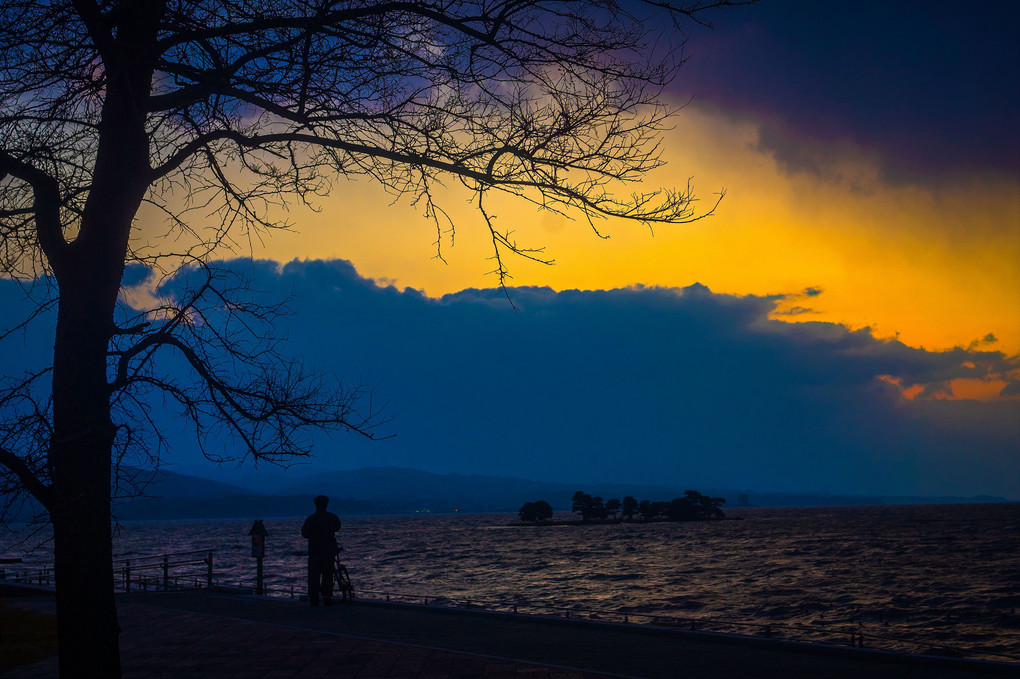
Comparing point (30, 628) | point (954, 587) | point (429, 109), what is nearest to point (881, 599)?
point (954, 587)

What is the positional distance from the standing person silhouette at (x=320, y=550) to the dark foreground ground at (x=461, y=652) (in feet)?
5.22

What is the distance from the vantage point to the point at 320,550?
48.6 feet

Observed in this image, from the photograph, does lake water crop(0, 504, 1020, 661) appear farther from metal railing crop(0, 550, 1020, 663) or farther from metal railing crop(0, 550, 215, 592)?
metal railing crop(0, 550, 215, 592)

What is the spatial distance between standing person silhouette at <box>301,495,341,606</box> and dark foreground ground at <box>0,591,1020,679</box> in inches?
62.6

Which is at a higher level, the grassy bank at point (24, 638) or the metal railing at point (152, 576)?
the grassy bank at point (24, 638)

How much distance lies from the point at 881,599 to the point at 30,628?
3852cm

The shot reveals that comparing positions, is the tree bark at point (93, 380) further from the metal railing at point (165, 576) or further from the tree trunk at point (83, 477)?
the metal railing at point (165, 576)

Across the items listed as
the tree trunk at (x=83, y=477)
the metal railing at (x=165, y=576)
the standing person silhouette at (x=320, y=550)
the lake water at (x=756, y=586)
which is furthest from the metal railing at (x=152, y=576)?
the tree trunk at (x=83, y=477)

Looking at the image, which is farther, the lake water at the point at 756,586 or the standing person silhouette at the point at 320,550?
the lake water at the point at 756,586

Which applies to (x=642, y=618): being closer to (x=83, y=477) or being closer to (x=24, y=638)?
(x=24, y=638)

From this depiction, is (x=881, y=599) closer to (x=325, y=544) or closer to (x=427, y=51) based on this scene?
(x=325, y=544)

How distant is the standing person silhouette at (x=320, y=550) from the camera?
14.8 metres

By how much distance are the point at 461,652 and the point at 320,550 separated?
21.1ft

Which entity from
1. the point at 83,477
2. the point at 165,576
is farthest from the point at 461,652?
the point at 165,576
